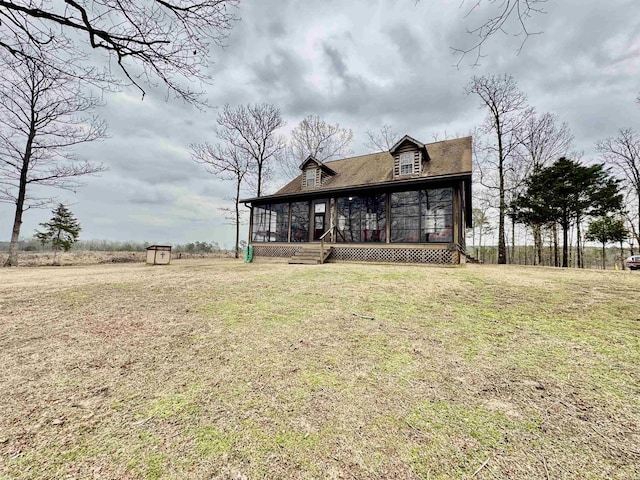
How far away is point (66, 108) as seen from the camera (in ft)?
44.8

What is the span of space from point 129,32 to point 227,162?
64.8ft

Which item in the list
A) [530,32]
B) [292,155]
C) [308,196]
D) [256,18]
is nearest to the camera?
[530,32]

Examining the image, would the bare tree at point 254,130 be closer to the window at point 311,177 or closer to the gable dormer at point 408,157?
the window at point 311,177

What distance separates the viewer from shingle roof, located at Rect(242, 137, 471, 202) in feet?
43.1

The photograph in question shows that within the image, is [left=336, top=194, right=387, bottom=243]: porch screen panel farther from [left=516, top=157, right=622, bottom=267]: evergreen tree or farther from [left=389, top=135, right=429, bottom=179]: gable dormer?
[left=516, top=157, right=622, bottom=267]: evergreen tree

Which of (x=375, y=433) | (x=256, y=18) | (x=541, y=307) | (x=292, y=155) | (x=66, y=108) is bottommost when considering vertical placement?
(x=375, y=433)

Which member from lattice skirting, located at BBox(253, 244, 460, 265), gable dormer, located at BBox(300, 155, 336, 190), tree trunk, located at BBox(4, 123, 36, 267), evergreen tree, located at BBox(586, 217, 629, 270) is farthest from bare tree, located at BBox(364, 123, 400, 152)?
tree trunk, located at BBox(4, 123, 36, 267)

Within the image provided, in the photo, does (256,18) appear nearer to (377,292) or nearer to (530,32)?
(530,32)

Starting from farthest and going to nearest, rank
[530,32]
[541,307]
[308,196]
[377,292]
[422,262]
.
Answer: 1. [308,196]
2. [422,262]
3. [377,292]
4. [541,307]
5. [530,32]

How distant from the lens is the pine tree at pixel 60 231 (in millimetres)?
21494

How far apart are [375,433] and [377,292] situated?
12.9 feet

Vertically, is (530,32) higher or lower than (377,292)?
higher

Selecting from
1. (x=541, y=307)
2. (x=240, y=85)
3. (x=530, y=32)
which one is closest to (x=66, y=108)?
(x=240, y=85)

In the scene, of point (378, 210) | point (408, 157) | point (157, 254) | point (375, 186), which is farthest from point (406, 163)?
point (157, 254)
